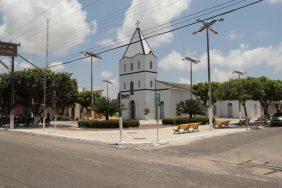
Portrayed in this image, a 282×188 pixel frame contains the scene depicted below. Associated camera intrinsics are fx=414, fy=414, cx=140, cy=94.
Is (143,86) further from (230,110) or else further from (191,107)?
(191,107)

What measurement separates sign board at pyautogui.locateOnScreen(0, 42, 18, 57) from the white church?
30.2m

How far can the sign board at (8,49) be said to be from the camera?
128 feet

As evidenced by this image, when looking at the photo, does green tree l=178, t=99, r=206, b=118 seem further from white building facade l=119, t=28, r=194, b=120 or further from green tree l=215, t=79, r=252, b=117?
white building facade l=119, t=28, r=194, b=120

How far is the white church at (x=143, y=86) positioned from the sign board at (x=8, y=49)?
99.0 ft

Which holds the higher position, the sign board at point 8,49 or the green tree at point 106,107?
the sign board at point 8,49

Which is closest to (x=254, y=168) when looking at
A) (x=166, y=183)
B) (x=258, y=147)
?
(x=166, y=183)

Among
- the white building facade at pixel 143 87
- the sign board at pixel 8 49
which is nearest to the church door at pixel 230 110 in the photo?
the white building facade at pixel 143 87

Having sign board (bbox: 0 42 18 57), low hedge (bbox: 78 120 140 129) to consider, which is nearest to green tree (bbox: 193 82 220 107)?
low hedge (bbox: 78 120 140 129)

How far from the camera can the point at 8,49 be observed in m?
39.3

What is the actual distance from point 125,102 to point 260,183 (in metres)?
61.3

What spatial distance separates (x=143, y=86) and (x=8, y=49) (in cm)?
3306

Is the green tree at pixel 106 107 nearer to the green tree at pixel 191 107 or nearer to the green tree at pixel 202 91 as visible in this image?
the green tree at pixel 191 107

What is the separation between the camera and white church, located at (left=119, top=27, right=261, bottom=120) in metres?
69.2

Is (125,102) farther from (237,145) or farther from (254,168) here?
(254,168)
